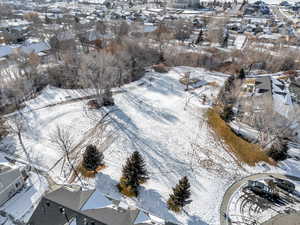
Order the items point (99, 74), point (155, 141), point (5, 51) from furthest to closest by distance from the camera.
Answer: point (5, 51) → point (99, 74) → point (155, 141)

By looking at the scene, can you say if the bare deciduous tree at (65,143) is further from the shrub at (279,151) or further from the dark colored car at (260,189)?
the shrub at (279,151)

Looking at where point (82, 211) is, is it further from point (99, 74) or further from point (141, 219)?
point (99, 74)

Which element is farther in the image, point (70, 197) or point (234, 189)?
point (234, 189)

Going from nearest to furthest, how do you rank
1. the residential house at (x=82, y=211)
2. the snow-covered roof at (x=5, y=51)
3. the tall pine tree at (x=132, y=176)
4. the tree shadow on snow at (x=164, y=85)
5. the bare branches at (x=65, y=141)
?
the residential house at (x=82, y=211) → the tall pine tree at (x=132, y=176) → the bare branches at (x=65, y=141) → the tree shadow on snow at (x=164, y=85) → the snow-covered roof at (x=5, y=51)

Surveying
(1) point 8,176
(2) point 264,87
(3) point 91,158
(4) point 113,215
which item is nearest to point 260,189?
(4) point 113,215

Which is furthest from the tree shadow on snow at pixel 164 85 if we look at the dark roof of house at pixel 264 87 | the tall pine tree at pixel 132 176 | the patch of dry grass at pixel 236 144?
the tall pine tree at pixel 132 176

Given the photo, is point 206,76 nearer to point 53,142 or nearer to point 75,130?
point 75,130
